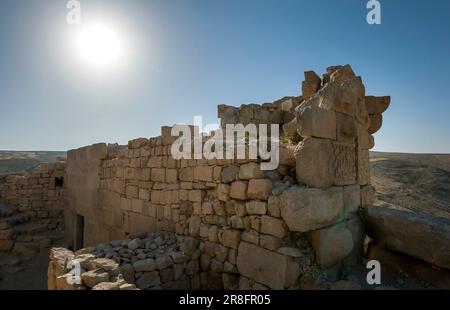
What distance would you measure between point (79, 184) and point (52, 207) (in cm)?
332

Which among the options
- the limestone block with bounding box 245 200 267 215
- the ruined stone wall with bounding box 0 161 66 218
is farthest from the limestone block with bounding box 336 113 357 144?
the ruined stone wall with bounding box 0 161 66 218

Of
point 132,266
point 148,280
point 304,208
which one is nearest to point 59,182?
point 132,266

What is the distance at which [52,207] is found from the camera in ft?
36.9

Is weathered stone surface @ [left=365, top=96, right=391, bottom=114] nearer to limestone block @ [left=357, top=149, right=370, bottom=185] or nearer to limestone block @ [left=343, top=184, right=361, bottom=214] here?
limestone block @ [left=357, top=149, right=370, bottom=185]

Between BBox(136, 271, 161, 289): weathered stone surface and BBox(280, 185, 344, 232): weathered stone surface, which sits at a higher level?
BBox(280, 185, 344, 232): weathered stone surface

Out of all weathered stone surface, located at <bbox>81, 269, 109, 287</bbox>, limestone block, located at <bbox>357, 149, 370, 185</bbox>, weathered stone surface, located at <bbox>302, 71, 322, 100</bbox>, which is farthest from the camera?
weathered stone surface, located at <bbox>302, 71, 322, 100</bbox>

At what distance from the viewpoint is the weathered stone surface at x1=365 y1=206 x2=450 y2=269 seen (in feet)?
10.5

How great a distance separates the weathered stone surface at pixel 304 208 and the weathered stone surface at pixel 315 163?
145mm

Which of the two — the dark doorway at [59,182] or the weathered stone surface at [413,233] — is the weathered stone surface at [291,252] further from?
the dark doorway at [59,182]

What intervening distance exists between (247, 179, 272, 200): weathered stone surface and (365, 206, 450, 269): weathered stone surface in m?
1.68

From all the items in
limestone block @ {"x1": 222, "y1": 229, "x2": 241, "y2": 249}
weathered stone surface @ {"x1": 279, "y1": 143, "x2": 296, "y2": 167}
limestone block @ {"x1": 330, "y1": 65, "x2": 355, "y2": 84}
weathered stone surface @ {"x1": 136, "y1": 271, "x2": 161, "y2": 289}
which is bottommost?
weathered stone surface @ {"x1": 136, "y1": 271, "x2": 161, "y2": 289}
